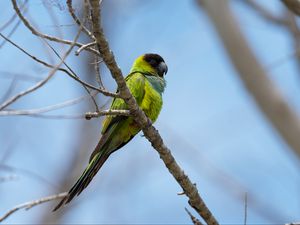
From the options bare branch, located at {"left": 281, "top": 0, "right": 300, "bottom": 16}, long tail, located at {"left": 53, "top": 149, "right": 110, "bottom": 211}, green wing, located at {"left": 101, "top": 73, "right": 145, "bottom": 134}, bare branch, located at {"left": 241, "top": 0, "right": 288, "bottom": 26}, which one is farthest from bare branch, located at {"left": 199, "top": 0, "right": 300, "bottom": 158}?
bare branch, located at {"left": 281, "top": 0, "right": 300, "bottom": 16}

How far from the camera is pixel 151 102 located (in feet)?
16.5

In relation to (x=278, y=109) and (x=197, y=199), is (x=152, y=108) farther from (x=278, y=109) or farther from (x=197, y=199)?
(x=278, y=109)

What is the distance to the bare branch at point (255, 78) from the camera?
7073 mm

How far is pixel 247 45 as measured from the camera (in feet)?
25.9

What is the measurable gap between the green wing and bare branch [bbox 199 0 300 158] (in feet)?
8.54

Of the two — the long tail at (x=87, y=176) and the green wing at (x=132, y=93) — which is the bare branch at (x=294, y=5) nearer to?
the green wing at (x=132, y=93)

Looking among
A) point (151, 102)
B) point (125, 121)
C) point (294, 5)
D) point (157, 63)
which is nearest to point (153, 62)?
point (157, 63)

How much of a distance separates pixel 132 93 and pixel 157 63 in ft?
3.77

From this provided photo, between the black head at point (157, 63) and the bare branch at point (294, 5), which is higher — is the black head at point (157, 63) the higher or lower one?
the lower one

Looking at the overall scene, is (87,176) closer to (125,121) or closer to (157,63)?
(125,121)

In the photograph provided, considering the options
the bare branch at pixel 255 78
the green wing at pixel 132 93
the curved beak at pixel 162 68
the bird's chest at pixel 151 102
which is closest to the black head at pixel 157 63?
the curved beak at pixel 162 68

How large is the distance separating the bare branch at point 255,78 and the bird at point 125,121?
221 centimetres

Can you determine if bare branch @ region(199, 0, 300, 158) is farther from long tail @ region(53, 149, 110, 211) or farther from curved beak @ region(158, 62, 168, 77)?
long tail @ region(53, 149, 110, 211)

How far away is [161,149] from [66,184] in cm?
534
